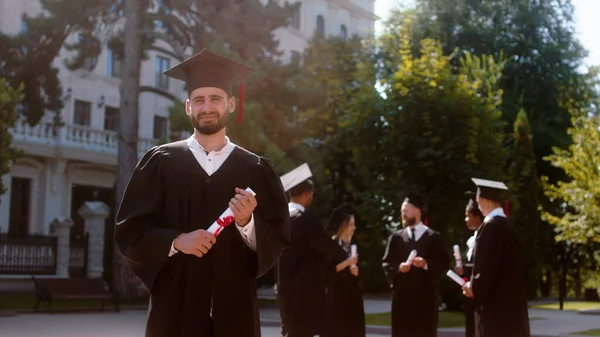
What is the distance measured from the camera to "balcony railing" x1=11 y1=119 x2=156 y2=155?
35.4 metres

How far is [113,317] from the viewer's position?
21.1 metres

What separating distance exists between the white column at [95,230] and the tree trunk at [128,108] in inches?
102

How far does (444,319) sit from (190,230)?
1764 cm

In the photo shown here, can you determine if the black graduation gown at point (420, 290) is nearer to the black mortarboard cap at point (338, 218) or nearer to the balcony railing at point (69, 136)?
the black mortarboard cap at point (338, 218)

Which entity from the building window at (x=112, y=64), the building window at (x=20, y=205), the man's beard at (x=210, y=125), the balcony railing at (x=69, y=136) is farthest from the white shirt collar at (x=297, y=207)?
the building window at (x=112, y=64)

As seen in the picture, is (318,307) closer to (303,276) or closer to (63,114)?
(303,276)

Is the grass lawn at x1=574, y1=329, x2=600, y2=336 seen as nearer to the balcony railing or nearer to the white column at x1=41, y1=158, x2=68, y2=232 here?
the balcony railing

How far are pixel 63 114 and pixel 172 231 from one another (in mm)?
35835

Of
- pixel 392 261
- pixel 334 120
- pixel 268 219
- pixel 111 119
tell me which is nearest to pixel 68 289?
pixel 334 120

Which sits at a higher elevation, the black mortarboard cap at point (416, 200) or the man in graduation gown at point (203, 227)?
the black mortarboard cap at point (416, 200)

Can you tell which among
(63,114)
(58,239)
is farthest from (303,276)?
(63,114)

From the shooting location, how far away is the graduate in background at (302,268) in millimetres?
10945

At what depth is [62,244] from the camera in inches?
1160

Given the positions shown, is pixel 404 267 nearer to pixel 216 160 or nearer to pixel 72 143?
pixel 216 160
